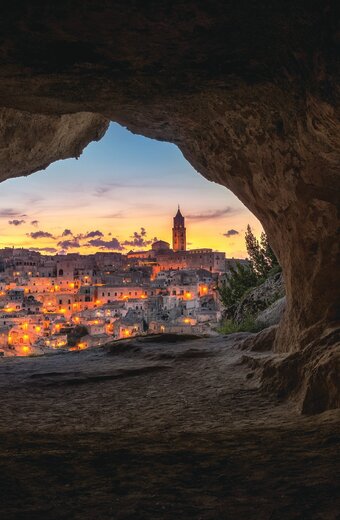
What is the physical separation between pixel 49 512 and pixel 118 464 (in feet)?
3.48

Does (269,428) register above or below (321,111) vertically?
below

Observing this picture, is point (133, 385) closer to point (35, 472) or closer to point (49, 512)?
point (35, 472)

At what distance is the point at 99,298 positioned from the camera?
385ft

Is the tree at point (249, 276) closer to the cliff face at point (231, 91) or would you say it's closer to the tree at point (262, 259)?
the tree at point (262, 259)

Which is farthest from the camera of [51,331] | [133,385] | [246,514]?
[51,331]

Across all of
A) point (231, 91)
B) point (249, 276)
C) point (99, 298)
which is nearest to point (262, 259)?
point (249, 276)

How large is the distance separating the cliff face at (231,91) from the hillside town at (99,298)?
28.4 m

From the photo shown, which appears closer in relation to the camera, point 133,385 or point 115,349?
point 133,385

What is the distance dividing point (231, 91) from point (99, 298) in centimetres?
11280

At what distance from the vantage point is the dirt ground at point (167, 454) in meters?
3.12

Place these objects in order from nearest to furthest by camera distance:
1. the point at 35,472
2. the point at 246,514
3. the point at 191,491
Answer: the point at 246,514 < the point at 191,491 < the point at 35,472

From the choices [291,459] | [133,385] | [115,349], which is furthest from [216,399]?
[115,349]

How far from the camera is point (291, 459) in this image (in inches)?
154

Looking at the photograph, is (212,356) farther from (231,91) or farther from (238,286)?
(238,286)
